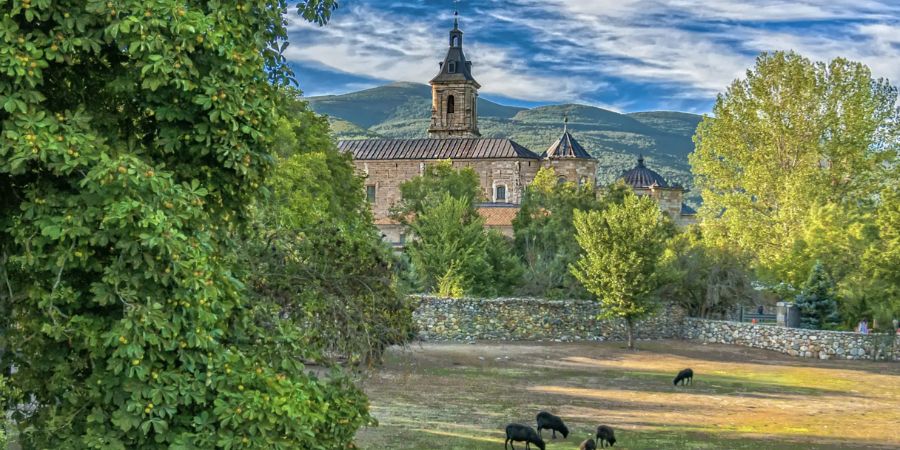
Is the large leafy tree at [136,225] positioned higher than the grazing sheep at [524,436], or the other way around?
the large leafy tree at [136,225]

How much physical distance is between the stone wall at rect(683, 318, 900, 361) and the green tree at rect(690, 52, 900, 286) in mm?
7453

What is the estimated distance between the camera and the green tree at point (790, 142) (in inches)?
1754

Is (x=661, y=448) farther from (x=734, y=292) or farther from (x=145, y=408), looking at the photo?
(x=734, y=292)

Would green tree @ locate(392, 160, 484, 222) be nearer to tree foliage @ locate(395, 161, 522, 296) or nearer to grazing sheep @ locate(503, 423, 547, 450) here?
tree foliage @ locate(395, 161, 522, 296)

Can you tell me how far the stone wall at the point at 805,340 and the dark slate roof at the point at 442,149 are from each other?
45.4 metres

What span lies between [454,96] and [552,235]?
47.5m

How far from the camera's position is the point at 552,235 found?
4528 cm

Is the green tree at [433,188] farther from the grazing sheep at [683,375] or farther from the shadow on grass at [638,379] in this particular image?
Result: the grazing sheep at [683,375]

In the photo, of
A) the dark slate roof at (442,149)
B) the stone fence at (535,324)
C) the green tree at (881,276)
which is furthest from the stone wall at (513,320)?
the dark slate roof at (442,149)

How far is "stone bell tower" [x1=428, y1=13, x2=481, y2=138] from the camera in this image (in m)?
90.2

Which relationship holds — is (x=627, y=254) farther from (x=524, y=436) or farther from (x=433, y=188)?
(x=433, y=188)

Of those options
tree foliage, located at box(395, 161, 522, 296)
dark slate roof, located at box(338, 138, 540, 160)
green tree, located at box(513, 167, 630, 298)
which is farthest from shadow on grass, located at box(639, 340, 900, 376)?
dark slate roof, located at box(338, 138, 540, 160)

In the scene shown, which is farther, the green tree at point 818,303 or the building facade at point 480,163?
the building facade at point 480,163

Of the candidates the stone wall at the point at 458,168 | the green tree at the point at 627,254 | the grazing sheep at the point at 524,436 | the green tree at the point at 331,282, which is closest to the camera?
the green tree at the point at 331,282
